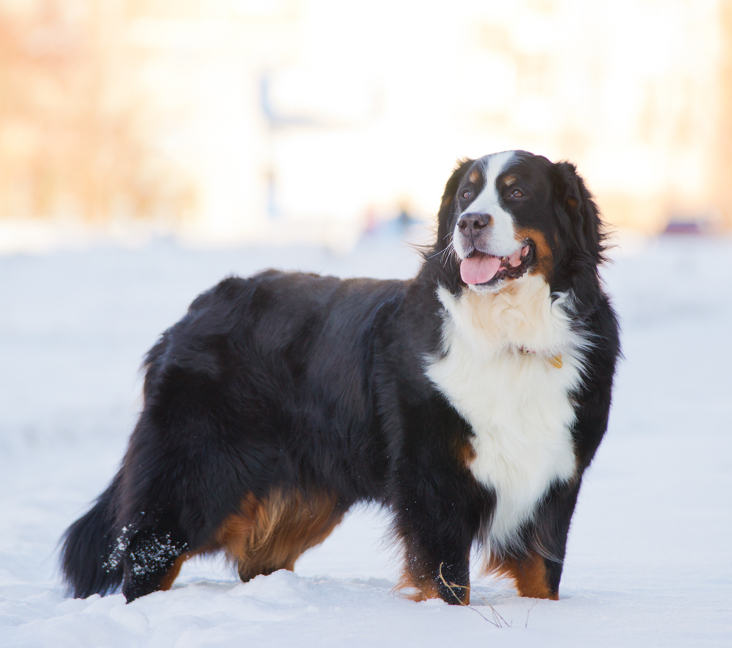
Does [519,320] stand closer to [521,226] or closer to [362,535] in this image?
[521,226]

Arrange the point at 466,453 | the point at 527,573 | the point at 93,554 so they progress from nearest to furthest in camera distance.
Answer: the point at 466,453 → the point at 527,573 → the point at 93,554

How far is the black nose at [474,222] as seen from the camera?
3.03m

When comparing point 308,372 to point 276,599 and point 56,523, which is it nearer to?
point 276,599

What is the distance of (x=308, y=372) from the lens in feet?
11.3

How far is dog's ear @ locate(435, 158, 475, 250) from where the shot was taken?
3.38m

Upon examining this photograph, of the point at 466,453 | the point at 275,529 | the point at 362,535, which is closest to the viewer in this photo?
the point at 466,453

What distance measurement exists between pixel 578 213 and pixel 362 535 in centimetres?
239

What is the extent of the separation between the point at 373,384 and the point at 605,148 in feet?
126

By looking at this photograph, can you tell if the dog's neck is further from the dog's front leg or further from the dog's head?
the dog's front leg

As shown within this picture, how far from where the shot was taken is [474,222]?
303 centimetres

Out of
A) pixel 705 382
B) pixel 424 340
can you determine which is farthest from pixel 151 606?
pixel 705 382

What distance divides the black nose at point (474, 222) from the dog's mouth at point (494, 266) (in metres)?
0.08

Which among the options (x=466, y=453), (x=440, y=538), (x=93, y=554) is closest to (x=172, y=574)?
(x=93, y=554)

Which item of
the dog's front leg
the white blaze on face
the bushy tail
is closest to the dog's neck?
the white blaze on face
